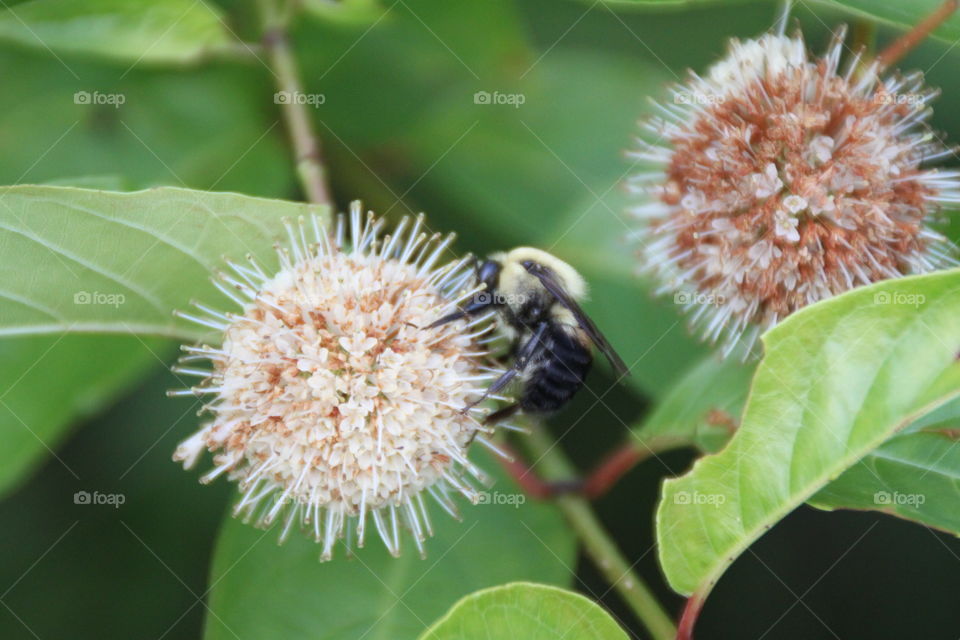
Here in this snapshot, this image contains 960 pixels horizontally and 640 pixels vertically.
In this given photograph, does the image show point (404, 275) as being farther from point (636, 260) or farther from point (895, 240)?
point (895, 240)

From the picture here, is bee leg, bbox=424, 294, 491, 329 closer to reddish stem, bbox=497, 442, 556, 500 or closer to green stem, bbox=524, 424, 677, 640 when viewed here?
green stem, bbox=524, 424, 677, 640

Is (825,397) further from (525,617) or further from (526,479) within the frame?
(526,479)

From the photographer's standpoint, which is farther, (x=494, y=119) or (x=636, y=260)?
(x=494, y=119)

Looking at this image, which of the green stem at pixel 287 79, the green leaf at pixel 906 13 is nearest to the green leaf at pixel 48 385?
the green stem at pixel 287 79

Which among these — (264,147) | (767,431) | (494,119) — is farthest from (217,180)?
(767,431)

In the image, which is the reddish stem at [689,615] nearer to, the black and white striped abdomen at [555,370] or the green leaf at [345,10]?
the black and white striped abdomen at [555,370]

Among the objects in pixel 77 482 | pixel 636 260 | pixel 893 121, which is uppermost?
pixel 77 482
